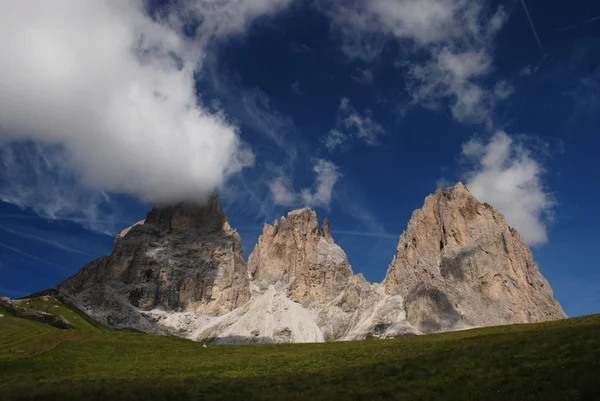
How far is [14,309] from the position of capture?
7534 inches

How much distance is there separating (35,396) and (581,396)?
31107 mm

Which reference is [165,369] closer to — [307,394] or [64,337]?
[307,394]

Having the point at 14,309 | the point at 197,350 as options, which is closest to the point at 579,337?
the point at 197,350

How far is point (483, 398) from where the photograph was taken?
2295 cm

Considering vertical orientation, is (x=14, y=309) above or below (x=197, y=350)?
above

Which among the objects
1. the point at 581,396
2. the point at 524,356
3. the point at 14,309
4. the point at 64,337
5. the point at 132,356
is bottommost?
the point at 581,396

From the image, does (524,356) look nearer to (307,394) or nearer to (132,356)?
(307,394)

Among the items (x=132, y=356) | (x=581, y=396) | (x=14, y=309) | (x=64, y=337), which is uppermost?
(x=14, y=309)

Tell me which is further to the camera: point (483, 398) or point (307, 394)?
point (307, 394)

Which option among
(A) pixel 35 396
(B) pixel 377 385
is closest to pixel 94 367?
(A) pixel 35 396

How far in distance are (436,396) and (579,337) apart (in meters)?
13.9

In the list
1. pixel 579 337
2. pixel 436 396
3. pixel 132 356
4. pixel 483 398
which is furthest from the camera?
pixel 132 356

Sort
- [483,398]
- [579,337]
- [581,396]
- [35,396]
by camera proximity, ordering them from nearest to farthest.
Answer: [581,396], [483,398], [35,396], [579,337]

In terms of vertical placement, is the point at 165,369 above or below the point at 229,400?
above
